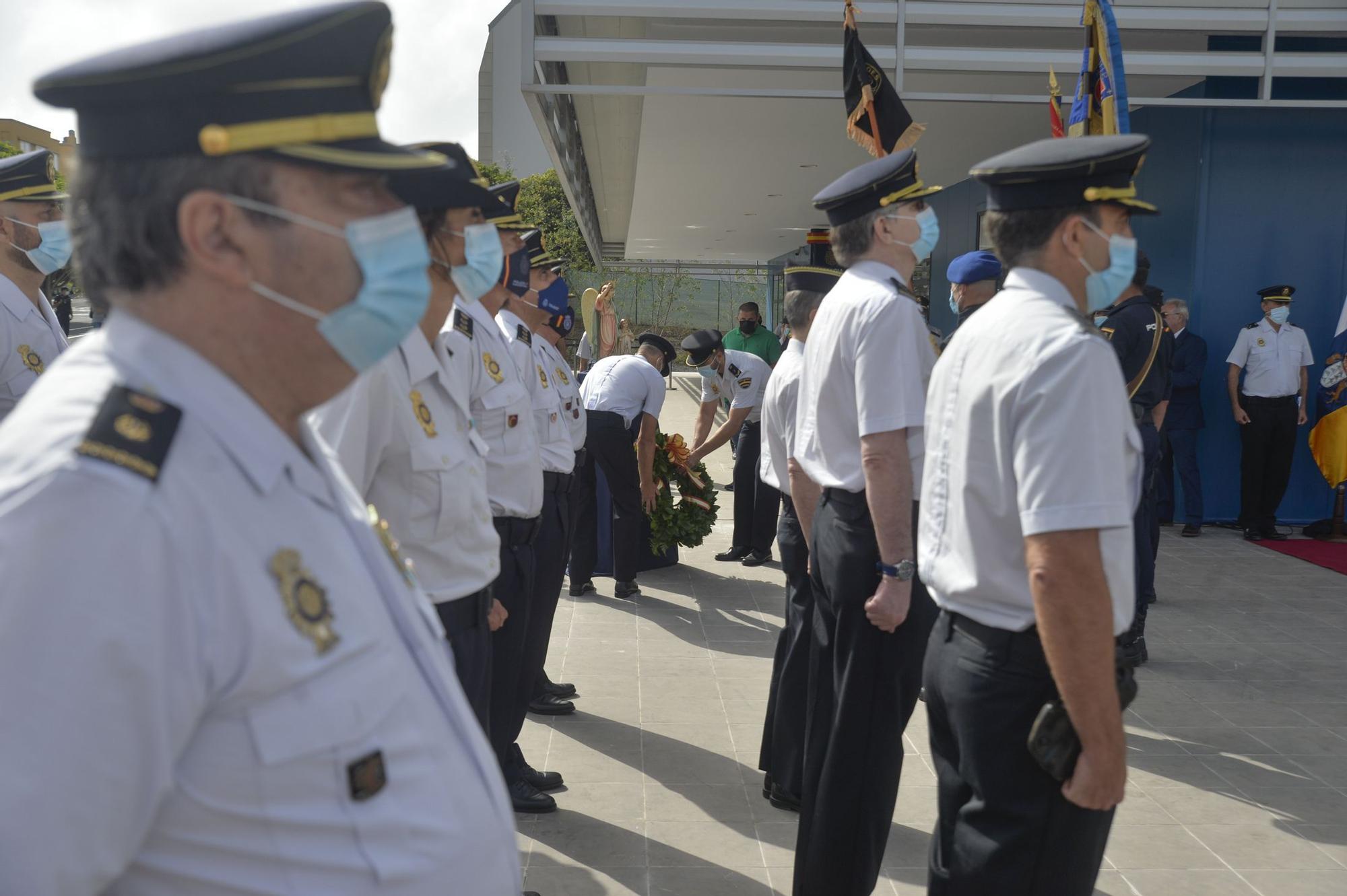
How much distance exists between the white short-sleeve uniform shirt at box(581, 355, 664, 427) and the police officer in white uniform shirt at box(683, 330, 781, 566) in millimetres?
945

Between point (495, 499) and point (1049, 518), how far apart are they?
2083 mm

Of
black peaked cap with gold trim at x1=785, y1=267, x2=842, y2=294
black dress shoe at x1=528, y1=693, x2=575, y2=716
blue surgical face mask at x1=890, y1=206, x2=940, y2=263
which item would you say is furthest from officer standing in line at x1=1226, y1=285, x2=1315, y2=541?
blue surgical face mask at x1=890, y1=206, x2=940, y2=263

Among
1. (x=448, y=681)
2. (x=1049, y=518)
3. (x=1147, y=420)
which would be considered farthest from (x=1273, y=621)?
(x=448, y=681)

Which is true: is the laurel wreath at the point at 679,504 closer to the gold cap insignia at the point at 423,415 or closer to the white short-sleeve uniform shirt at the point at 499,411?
the white short-sleeve uniform shirt at the point at 499,411

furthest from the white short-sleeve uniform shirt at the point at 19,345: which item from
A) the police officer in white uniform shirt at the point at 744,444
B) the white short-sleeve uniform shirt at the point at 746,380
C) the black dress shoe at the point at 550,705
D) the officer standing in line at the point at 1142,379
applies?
the white short-sleeve uniform shirt at the point at 746,380

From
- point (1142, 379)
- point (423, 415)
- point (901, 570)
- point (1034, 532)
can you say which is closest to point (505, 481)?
point (423, 415)

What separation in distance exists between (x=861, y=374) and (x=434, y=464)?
113cm

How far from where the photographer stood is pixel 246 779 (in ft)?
3.25

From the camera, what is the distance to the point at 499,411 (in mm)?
3416

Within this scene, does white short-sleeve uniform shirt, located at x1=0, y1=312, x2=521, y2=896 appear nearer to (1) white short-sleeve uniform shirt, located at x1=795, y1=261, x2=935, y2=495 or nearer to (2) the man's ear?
(2) the man's ear

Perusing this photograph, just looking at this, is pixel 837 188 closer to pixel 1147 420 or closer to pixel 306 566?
pixel 306 566

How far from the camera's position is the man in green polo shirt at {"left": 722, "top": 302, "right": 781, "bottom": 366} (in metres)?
11.5

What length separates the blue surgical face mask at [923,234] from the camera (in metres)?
3.13

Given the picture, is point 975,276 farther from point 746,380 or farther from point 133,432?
point 133,432
